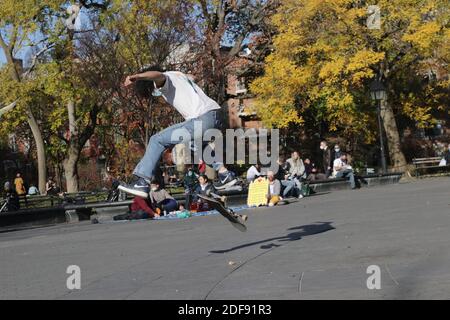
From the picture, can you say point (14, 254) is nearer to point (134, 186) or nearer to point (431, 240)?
point (134, 186)

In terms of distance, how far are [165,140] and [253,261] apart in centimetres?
207

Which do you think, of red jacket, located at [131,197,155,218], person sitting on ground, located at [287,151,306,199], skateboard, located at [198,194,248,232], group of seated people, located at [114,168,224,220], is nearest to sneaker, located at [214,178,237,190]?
group of seated people, located at [114,168,224,220]

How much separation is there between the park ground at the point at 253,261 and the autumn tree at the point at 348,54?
18.1m

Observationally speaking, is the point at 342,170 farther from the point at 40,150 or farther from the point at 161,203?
the point at 40,150

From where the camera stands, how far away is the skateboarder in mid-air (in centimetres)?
869

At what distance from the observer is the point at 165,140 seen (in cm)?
900

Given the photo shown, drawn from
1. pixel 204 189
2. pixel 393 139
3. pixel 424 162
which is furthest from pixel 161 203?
pixel 393 139

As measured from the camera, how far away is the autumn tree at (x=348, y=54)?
97.6ft

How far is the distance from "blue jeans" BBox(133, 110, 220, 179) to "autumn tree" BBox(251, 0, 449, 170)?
857 inches

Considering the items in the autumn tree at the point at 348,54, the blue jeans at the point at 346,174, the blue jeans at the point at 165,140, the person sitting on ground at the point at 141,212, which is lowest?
the person sitting on ground at the point at 141,212

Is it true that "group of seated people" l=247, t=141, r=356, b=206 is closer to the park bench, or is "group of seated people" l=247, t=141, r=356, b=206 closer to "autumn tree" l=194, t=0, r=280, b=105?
the park bench

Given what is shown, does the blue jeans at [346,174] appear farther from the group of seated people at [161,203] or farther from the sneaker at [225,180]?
the group of seated people at [161,203]

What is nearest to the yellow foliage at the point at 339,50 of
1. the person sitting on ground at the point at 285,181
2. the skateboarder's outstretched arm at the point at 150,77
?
the person sitting on ground at the point at 285,181
